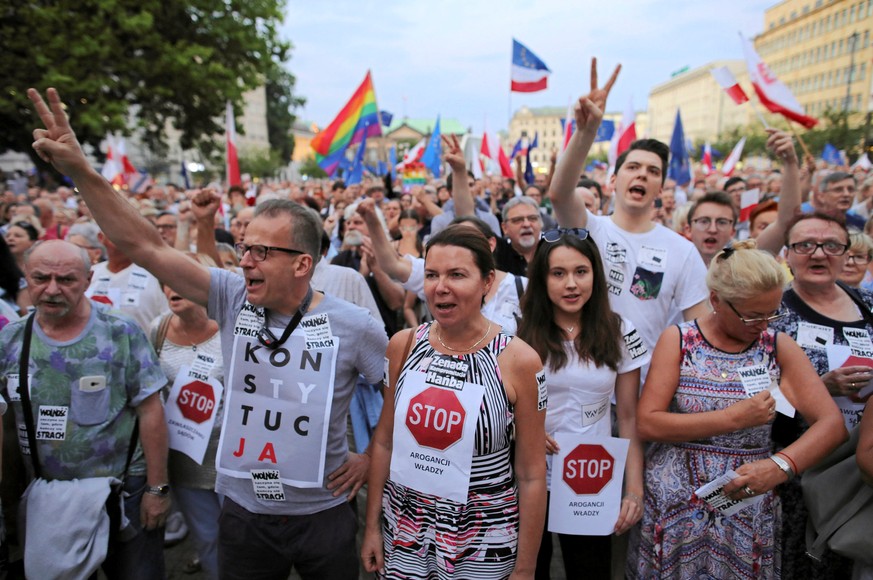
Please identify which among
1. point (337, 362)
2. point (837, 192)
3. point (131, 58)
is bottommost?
point (337, 362)

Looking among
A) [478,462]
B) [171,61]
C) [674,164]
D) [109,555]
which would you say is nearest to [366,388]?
[109,555]

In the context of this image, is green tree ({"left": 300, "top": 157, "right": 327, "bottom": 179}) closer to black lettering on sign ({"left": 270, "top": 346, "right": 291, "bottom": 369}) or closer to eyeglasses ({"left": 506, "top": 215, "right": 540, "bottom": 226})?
eyeglasses ({"left": 506, "top": 215, "right": 540, "bottom": 226})

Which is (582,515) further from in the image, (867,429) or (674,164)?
(674,164)

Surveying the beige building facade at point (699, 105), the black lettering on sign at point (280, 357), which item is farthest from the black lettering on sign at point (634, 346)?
the beige building facade at point (699, 105)

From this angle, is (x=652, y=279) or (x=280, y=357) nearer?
(x=280, y=357)

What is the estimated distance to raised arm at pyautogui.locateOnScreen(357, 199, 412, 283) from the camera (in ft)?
11.5

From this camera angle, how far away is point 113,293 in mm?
4051

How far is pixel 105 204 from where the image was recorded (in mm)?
2049

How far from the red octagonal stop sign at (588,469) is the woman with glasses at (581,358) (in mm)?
65

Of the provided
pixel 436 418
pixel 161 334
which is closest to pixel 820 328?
pixel 436 418

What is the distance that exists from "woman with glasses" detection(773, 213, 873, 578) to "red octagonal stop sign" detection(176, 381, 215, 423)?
271 cm

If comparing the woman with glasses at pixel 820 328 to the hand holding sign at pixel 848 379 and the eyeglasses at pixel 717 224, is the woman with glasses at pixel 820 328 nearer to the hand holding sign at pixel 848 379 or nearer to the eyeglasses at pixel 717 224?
the hand holding sign at pixel 848 379

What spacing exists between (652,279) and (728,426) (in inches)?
42.9

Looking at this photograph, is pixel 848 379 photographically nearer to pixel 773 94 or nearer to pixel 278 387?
pixel 278 387
